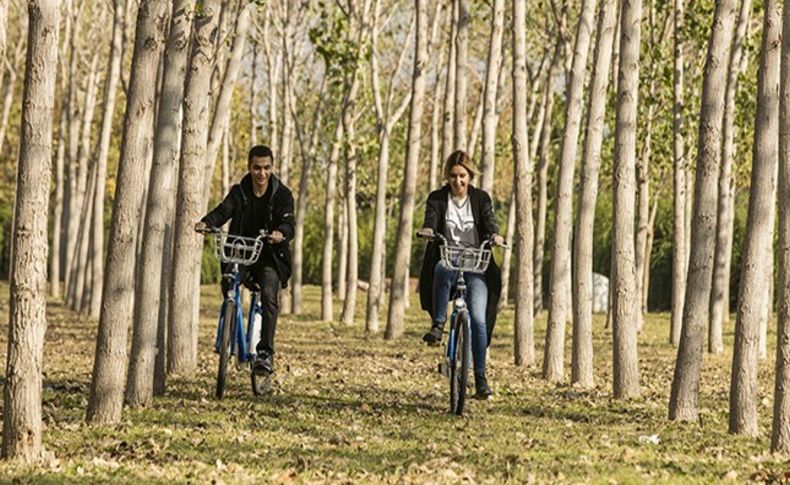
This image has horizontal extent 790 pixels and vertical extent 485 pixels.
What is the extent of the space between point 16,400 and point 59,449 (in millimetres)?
937

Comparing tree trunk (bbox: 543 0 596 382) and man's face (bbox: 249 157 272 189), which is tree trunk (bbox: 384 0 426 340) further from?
man's face (bbox: 249 157 272 189)

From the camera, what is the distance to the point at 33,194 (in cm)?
974

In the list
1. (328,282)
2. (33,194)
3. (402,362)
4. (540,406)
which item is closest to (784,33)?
(540,406)

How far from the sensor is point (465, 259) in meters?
13.5

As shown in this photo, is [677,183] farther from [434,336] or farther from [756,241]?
[756,241]

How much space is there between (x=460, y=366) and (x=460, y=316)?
1.32 ft

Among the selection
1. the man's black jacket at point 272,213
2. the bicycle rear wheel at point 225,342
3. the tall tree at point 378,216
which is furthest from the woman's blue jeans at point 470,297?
the tall tree at point 378,216

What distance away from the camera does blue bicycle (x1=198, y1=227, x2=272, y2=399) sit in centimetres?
1398

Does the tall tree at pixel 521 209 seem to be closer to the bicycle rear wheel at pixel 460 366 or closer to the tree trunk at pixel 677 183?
the bicycle rear wheel at pixel 460 366

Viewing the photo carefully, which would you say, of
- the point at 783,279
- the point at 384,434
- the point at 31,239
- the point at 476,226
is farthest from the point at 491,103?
the point at 31,239

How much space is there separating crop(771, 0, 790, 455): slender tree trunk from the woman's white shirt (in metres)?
2.65

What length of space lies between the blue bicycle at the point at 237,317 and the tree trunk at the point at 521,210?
568 centimetres

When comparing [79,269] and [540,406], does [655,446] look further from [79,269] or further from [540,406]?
[79,269]

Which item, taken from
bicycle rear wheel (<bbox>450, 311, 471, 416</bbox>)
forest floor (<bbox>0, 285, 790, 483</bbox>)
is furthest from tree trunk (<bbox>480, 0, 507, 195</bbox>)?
bicycle rear wheel (<bbox>450, 311, 471, 416</bbox>)
